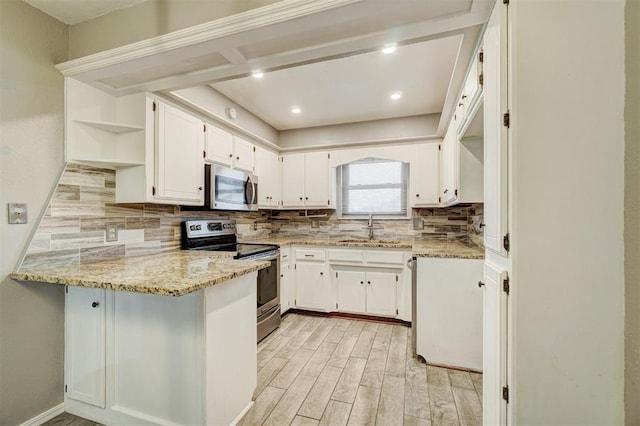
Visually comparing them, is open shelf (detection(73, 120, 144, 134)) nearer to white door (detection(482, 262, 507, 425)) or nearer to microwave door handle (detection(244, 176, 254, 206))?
microwave door handle (detection(244, 176, 254, 206))

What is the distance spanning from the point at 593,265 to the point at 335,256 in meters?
2.54

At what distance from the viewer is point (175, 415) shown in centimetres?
148

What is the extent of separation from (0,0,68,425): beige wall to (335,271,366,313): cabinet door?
2486mm

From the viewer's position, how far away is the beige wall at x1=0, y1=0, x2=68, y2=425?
1.53 m

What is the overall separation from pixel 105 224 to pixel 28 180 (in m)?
0.52

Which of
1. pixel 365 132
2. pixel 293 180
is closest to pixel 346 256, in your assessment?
pixel 293 180

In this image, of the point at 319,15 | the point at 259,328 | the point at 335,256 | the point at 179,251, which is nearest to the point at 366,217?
the point at 335,256

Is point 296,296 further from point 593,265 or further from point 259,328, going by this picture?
point 593,265

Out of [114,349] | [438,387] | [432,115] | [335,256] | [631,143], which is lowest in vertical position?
[438,387]

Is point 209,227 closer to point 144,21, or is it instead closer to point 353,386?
point 144,21

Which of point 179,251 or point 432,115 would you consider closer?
point 179,251

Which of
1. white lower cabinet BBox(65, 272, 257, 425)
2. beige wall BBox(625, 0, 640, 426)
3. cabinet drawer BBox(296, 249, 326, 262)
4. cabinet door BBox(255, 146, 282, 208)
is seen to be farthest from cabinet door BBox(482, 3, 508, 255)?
cabinet door BBox(255, 146, 282, 208)

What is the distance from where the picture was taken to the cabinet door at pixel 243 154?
119 inches

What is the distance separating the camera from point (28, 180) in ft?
5.32
